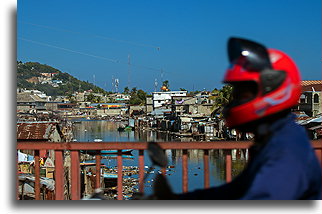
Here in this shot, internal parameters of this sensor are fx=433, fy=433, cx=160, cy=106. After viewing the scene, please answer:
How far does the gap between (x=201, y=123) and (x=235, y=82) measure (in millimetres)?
47499

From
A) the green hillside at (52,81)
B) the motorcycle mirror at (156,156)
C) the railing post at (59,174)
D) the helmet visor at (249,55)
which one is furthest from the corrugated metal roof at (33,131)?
the green hillside at (52,81)

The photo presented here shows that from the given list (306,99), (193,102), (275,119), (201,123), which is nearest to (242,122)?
(275,119)

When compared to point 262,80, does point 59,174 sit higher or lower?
lower

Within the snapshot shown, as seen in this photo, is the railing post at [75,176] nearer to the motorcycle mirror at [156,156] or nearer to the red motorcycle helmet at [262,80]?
the motorcycle mirror at [156,156]

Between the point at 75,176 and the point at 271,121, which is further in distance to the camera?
the point at 75,176

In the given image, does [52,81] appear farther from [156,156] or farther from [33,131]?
[156,156]

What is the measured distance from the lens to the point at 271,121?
2.05 meters

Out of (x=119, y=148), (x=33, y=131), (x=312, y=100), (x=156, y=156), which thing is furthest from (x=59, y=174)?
(x=312, y=100)

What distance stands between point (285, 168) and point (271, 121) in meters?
0.28

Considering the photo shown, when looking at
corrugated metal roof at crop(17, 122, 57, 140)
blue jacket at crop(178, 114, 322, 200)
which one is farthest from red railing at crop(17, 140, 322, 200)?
corrugated metal roof at crop(17, 122, 57, 140)

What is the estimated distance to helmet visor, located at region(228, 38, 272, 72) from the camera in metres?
2.00

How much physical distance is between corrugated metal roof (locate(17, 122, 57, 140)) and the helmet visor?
51.1 ft

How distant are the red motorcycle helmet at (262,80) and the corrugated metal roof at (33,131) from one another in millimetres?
15632

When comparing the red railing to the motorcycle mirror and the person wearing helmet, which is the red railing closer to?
the motorcycle mirror
